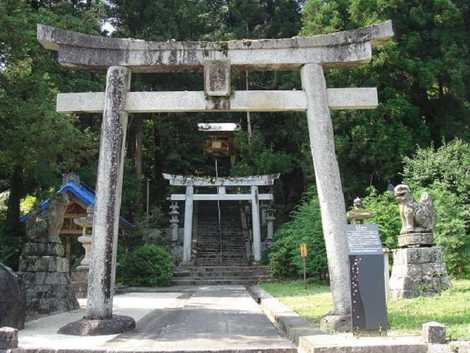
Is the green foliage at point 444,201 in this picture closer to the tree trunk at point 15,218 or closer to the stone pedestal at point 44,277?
the stone pedestal at point 44,277

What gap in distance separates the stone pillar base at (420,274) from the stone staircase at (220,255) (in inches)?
404

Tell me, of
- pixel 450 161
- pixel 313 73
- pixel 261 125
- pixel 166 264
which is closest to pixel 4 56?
pixel 313 73

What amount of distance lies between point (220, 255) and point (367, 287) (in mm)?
18688

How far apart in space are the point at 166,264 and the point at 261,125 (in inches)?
480

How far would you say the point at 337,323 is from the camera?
7.06 m

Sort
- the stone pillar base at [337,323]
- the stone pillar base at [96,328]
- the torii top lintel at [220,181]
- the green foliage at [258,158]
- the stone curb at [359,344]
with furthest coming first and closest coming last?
the green foliage at [258,158] < the torii top lintel at [220,181] < the stone pillar base at [96,328] < the stone pillar base at [337,323] < the stone curb at [359,344]

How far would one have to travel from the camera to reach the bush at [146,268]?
1969 cm

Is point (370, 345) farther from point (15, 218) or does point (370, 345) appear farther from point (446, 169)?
point (15, 218)

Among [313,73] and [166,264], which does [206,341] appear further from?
[166,264]

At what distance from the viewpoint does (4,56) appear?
36.7 ft

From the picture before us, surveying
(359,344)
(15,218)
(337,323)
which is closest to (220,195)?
(15,218)

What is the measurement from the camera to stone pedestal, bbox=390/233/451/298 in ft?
35.6

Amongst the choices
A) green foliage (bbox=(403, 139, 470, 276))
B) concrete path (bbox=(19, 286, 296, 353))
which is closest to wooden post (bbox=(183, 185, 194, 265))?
green foliage (bbox=(403, 139, 470, 276))

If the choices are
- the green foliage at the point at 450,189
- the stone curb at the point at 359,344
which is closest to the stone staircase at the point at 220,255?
the green foliage at the point at 450,189
